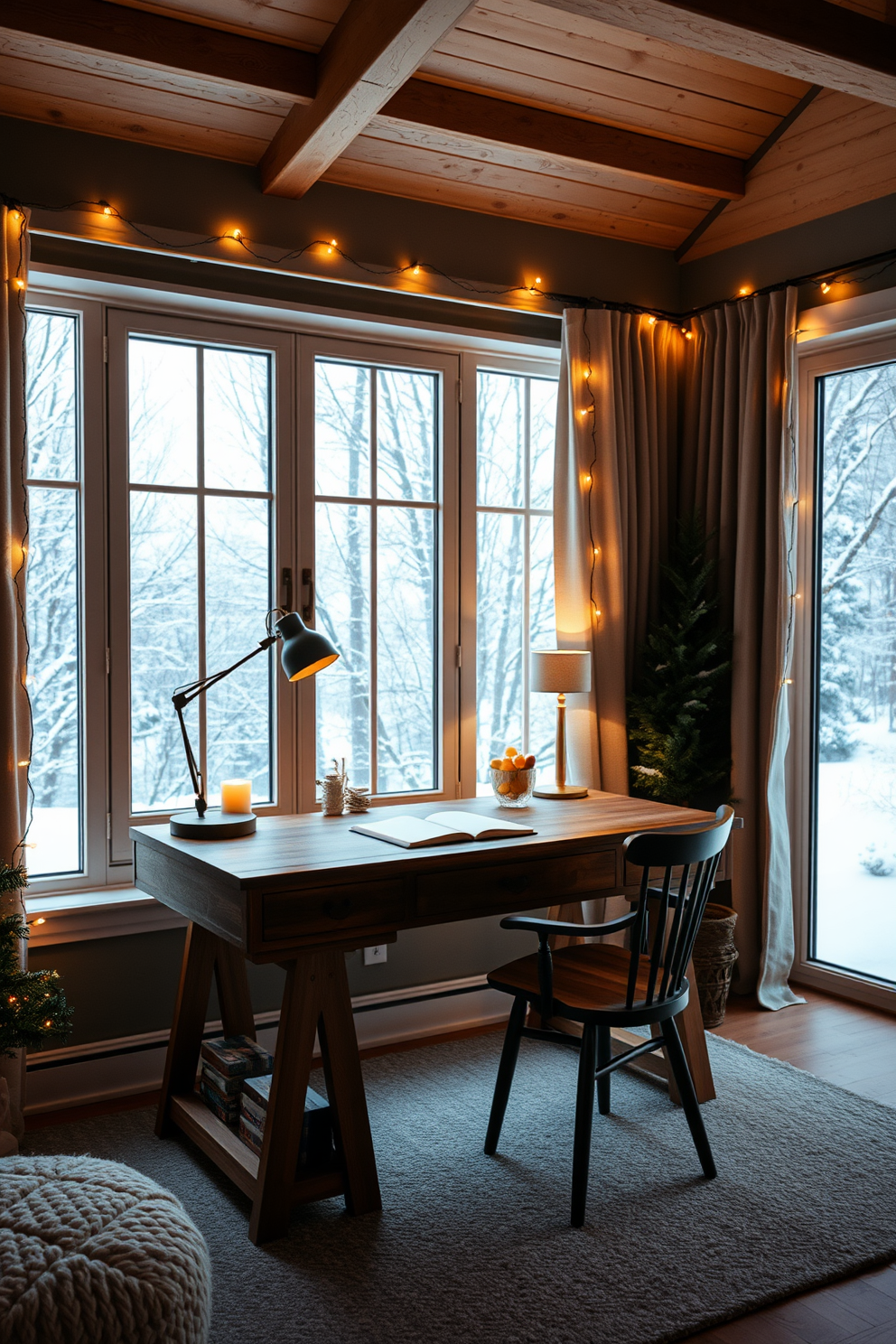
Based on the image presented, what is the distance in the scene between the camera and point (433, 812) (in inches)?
122

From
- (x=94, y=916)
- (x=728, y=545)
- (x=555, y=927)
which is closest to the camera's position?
(x=555, y=927)

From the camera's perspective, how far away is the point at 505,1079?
2.64m

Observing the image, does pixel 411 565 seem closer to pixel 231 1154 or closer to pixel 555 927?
pixel 555 927

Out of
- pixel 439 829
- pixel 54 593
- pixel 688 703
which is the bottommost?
pixel 439 829

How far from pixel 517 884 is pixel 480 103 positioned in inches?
90.7

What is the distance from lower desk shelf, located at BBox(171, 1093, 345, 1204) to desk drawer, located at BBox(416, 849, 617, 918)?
2.02 feet

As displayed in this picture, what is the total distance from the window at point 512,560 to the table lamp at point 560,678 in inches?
15.1

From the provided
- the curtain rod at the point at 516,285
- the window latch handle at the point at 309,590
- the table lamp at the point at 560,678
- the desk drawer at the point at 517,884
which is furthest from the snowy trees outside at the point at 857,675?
the window latch handle at the point at 309,590

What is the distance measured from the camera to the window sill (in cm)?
290

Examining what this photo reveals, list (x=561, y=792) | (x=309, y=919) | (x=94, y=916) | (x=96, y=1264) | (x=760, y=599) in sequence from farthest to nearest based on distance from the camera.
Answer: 1. (x=760, y=599)
2. (x=561, y=792)
3. (x=94, y=916)
4. (x=309, y=919)
5. (x=96, y=1264)

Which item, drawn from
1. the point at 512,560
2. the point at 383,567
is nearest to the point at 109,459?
the point at 383,567

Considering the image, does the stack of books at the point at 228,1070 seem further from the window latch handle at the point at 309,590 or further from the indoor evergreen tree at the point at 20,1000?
the window latch handle at the point at 309,590

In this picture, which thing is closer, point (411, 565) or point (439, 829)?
point (439, 829)

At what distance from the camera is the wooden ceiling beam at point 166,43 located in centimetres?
256
